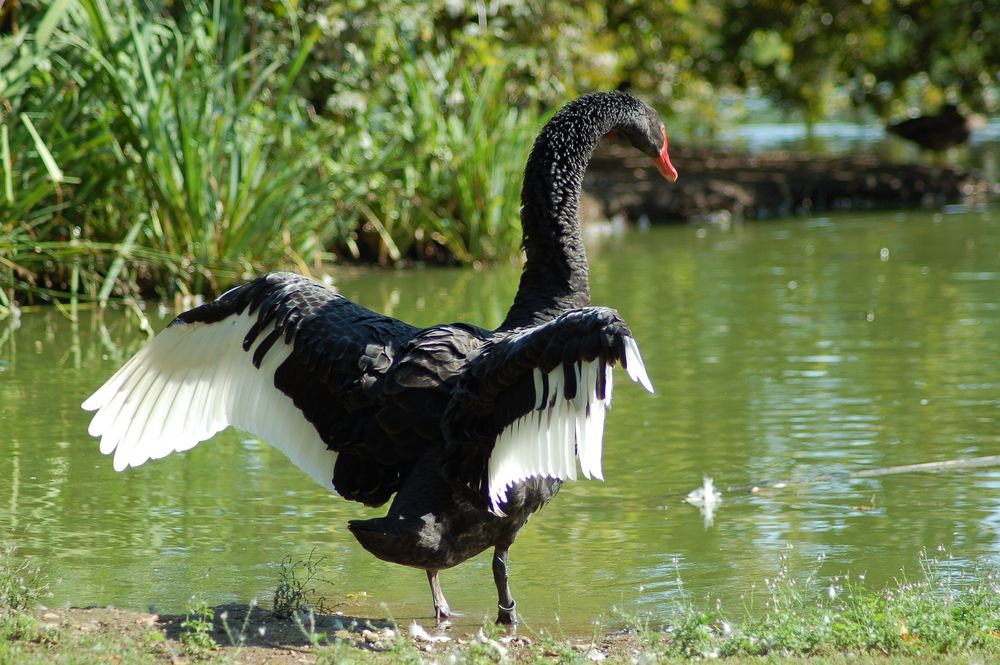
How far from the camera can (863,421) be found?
7312 mm

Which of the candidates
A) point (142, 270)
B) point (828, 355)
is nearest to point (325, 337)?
point (828, 355)

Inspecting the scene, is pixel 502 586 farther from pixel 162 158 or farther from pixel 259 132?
pixel 259 132

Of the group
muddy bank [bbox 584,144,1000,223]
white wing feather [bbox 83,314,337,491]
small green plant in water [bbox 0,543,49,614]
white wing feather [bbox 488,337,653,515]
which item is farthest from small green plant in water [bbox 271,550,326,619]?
muddy bank [bbox 584,144,1000,223]

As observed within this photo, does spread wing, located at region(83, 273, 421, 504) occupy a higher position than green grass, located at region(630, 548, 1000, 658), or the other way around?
spread wing, located at region(83, 273, 421, 504)

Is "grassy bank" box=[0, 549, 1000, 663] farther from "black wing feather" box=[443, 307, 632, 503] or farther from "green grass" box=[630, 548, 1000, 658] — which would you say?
"black wing feather" box=[443, 307, 632, 503]

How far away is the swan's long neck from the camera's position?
4781 millimetres

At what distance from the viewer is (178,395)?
17.1 feet

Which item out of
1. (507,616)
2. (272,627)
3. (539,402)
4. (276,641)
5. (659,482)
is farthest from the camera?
(659,482)

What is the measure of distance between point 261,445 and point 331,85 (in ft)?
23.2

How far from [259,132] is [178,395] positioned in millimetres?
6372

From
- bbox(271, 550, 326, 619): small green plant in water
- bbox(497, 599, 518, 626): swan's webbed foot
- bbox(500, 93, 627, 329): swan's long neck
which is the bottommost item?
bbox(497, 599, 518, 626): swan's webbed foot

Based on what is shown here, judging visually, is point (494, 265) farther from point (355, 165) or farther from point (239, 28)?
point (239, 28)

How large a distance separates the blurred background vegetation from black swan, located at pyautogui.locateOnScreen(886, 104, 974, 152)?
782 centimetres

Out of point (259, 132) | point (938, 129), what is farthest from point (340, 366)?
point (938, 129)
